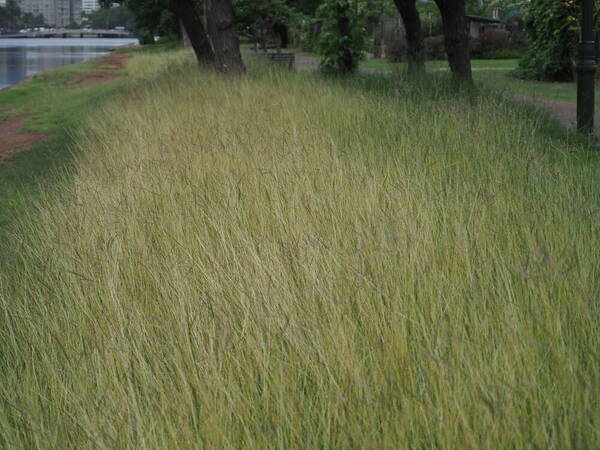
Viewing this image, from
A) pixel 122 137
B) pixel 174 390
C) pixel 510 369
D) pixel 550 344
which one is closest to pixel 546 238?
pixel 550 344

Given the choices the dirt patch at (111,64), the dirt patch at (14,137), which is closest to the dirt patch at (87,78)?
the dirt patch at (111,64)

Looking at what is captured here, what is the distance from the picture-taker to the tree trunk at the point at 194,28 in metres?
16.1

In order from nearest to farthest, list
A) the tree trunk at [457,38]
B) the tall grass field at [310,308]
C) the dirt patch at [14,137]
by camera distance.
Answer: the tall grass field at [310,308] → the dirt patch at [14,137] → the tree trunk at [457,38]

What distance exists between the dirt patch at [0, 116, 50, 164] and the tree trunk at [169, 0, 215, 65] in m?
4.12

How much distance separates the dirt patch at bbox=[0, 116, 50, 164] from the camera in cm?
1111

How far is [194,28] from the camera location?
16.5 m

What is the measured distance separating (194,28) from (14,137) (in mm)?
5484

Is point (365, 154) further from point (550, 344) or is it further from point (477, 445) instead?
point (477, 445)

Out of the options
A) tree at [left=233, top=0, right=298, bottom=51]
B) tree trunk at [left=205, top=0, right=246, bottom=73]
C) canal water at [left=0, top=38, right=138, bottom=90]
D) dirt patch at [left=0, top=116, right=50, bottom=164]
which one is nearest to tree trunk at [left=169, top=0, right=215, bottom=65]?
tree trunk at [left=205, top=0, right=246, bottom=73]

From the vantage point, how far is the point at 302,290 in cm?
303

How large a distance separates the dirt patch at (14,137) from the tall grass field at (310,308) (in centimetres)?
629

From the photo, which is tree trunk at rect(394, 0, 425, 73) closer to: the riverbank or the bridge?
the riverbank

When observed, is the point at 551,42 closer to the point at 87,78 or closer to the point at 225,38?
the point at 225,38

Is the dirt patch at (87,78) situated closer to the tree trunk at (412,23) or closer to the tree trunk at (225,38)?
the tree trunk at (225,38)
